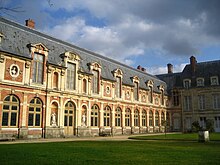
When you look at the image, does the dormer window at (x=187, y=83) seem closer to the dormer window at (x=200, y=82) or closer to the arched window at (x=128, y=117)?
the dormer window at (x=200, y=82)

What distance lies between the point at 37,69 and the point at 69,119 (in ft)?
19.0

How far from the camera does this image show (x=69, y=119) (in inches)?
938

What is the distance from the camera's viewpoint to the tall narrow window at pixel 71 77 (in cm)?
2403

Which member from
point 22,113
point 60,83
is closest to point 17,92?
point 22,113

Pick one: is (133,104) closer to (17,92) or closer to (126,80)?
(126,80)

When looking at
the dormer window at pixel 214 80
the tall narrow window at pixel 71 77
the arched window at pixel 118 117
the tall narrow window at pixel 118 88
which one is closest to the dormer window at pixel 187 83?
the dormer window at pixel 214 80

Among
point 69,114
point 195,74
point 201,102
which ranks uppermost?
point 195,74

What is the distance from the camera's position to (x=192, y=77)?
139 feet

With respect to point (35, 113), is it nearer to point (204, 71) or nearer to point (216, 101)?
point (216, 101)

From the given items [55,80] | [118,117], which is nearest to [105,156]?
[55,80]

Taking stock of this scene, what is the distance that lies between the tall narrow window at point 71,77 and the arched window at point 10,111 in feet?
19.0

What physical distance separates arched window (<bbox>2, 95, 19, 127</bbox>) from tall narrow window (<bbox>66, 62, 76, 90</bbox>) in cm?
579

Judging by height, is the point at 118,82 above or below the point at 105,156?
above

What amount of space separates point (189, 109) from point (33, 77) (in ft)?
93.5
